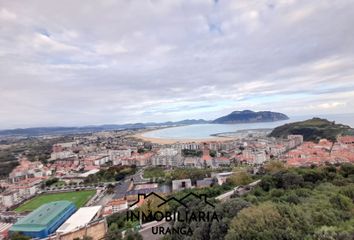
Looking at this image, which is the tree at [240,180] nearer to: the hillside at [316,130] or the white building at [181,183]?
the white building at [181,183]

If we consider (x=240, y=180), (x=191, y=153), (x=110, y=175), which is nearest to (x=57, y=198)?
(x=110, y=175)

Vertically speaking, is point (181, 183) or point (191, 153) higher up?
point (191, 153)

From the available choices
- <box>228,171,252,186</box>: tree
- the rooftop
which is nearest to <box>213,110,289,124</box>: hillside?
<box>228,171,252,186</box>: tree

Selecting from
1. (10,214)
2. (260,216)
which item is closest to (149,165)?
(10,214)

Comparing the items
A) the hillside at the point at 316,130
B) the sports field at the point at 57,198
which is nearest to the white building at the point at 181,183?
the sports field at the point at 57,198

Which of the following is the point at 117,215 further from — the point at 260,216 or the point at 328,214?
the point at 328,214

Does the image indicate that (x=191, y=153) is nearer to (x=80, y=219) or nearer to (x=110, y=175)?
(x=110, y=175)

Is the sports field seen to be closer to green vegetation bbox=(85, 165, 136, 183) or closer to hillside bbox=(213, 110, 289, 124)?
green vegetation bbox=(85, 165, 136, 183)
